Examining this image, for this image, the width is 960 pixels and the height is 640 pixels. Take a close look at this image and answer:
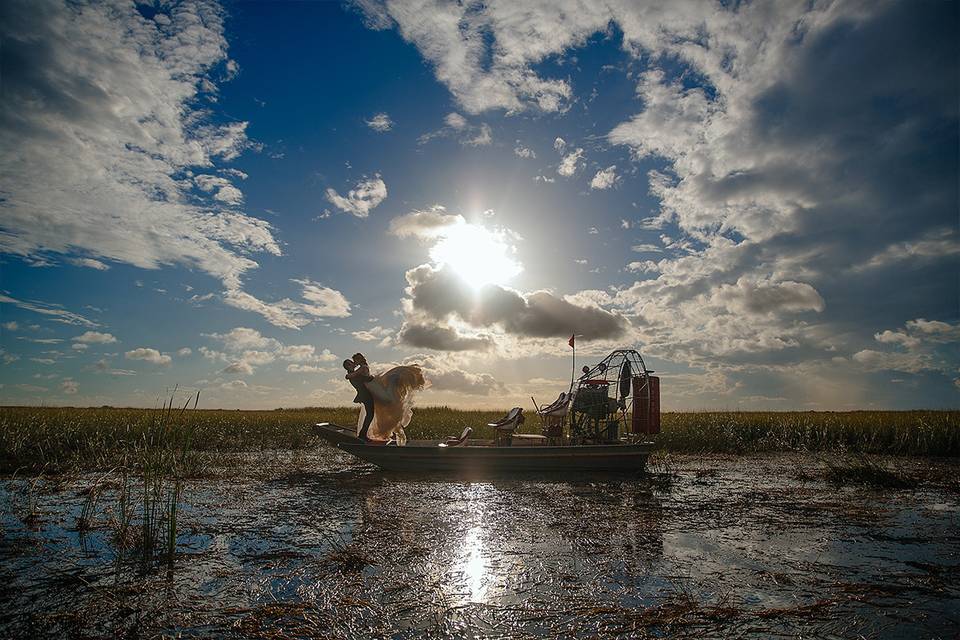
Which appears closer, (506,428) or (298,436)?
(506,428)

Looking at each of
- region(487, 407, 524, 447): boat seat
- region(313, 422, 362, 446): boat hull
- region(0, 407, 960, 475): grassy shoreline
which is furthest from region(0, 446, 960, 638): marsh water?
region(0, 407, 960, 475): grassy shoreline

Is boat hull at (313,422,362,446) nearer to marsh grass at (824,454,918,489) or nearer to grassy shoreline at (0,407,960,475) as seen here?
grassy shoreline at (0,407,960,475)

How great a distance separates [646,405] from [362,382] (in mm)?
7019

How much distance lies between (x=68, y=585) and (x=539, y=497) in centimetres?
731

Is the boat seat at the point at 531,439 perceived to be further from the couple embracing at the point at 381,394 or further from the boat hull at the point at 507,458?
the couple embracing at the point at 381,394

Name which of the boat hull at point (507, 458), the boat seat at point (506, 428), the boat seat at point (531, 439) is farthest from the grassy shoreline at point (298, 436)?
the boat seat at point (506, 428)

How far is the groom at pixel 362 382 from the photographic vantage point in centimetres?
1358

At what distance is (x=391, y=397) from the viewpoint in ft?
45.3

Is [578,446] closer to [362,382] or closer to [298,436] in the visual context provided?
[362,382]

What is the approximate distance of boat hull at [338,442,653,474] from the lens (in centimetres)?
1320

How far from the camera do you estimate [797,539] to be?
7.51 metres

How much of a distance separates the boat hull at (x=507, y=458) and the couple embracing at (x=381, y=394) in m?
0.73

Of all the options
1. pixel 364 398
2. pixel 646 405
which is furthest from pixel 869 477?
pixel 364 398

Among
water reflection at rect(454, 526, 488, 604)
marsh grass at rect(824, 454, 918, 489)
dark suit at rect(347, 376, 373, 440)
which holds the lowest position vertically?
water reflection at rect(454, 526, 488, 604)
